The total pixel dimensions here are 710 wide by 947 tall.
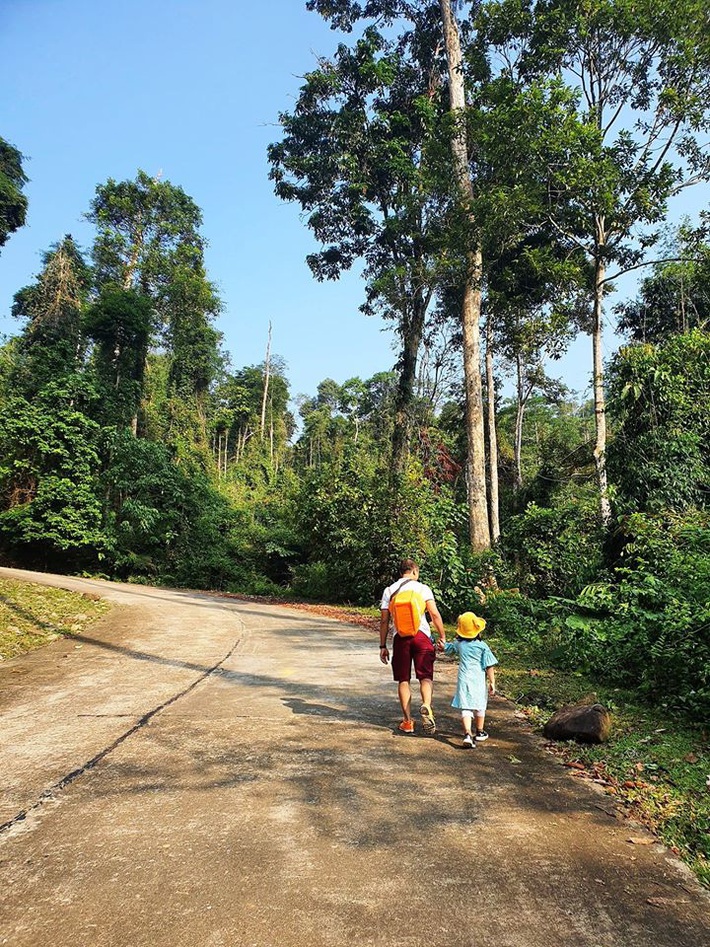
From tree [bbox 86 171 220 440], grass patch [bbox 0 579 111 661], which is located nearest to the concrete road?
grass patch [bbox 0 579 111 661]

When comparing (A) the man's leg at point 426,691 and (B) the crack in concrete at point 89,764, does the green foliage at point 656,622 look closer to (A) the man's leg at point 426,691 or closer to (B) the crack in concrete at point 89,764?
(A) the man's leg at point 426,691

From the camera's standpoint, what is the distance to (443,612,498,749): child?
16.2 ft

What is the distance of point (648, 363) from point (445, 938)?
9.98 metres

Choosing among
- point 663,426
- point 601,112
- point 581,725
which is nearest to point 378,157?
point 601,112

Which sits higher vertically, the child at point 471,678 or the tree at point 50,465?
the tree at point 50,465

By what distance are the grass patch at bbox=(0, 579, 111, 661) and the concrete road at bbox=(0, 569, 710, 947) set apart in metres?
2.86

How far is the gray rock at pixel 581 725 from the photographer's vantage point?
5066 mm

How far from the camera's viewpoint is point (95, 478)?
24406 mm

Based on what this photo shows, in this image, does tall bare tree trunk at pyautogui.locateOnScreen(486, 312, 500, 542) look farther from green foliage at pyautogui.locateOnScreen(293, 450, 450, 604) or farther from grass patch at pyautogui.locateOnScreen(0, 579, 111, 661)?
grass patch at pyautogui.locateOnScreen(0, 579, 111, 661)

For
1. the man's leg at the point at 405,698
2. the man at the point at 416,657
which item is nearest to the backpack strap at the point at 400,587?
the man at the point at 416,657

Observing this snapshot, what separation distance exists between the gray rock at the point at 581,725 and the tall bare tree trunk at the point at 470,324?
8642 mm

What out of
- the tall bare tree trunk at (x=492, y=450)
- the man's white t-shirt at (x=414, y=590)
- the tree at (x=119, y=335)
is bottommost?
the man's white t-shirt at (x=414, y=590)

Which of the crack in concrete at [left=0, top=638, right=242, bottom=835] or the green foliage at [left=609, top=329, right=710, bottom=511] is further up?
the green foliage at [left=609, top=329, right=710, bottom=511]

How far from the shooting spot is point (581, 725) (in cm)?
511
